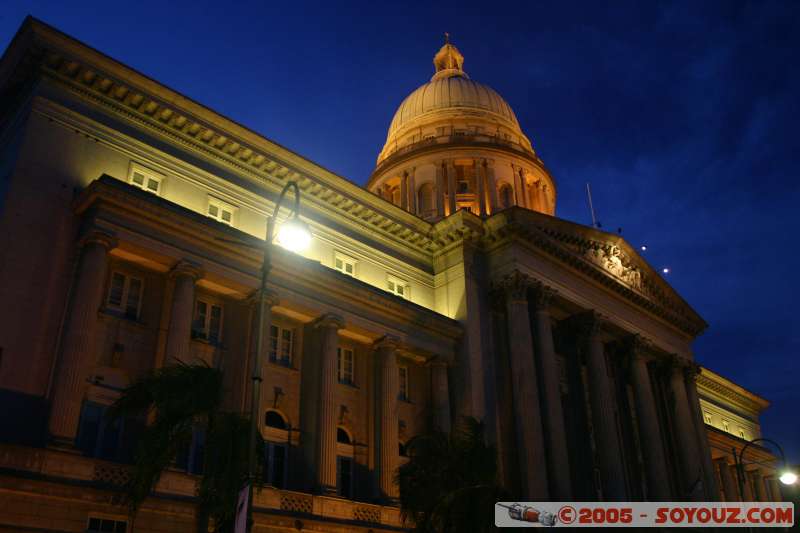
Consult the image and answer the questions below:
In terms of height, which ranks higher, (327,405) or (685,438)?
(685,438)

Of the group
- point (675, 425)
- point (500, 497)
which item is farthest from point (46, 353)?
point (675, 425)

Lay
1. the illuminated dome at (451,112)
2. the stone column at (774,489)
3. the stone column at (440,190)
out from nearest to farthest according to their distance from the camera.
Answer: the stone column at (440,190) → the illuminated dome at (451,112) → the stone column at (774,489)

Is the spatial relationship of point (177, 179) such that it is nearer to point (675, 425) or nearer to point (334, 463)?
point (334, 463)

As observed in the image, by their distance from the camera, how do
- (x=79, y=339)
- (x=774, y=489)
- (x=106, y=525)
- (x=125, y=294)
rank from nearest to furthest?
1. (x=106, y=525)
2. (x=79, y=339)
3. (x=125, y=294)
4. (x=774, y=489)

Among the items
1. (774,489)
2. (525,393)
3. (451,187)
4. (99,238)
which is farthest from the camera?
(774,489)

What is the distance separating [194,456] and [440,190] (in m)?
34.9

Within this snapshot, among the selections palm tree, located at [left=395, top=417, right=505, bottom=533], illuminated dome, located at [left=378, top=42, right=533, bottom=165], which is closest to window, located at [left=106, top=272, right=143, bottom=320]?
palm tree, located at [left=395, top=417, right=505, bottom=533]

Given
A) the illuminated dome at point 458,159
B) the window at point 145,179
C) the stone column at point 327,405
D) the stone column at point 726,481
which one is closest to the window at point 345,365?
the stone column at point 327,405

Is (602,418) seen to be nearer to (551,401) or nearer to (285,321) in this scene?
(551,401)

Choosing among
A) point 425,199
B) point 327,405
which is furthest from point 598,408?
point 425,199

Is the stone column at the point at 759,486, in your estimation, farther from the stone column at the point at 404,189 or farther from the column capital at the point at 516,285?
the column capital at the point at 516,285

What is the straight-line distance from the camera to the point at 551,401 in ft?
121

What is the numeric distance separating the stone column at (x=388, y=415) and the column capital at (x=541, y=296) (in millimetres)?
9026

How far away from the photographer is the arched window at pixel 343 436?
3256 cm
